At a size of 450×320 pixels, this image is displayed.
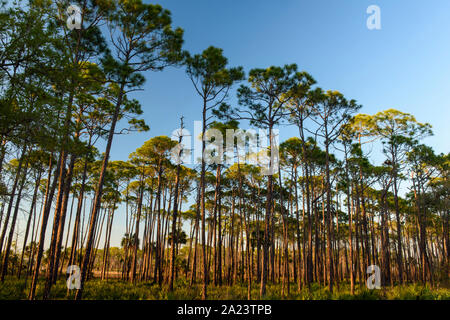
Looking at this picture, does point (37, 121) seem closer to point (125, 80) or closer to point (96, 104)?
point (125, 80)

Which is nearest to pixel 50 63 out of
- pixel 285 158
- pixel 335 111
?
pixel 335 111

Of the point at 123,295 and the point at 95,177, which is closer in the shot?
the point at 123,295

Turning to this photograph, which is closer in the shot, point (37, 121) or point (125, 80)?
point (37, 121)

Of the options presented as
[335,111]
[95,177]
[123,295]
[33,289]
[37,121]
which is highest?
[335,111]

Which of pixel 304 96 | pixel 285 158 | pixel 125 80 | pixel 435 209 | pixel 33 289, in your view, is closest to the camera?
pixel 33 289

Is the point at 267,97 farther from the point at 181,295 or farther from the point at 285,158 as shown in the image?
the point at 181,295

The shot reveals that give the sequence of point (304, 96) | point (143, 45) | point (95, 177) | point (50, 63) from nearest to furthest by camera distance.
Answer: point (50, 63), point (143, 45), point (304, 96), point (95, 177)

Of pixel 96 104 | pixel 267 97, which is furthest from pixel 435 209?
pixel 96 104

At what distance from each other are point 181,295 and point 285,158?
13.2m

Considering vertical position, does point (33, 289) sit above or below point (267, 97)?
below

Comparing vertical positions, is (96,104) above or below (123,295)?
above
